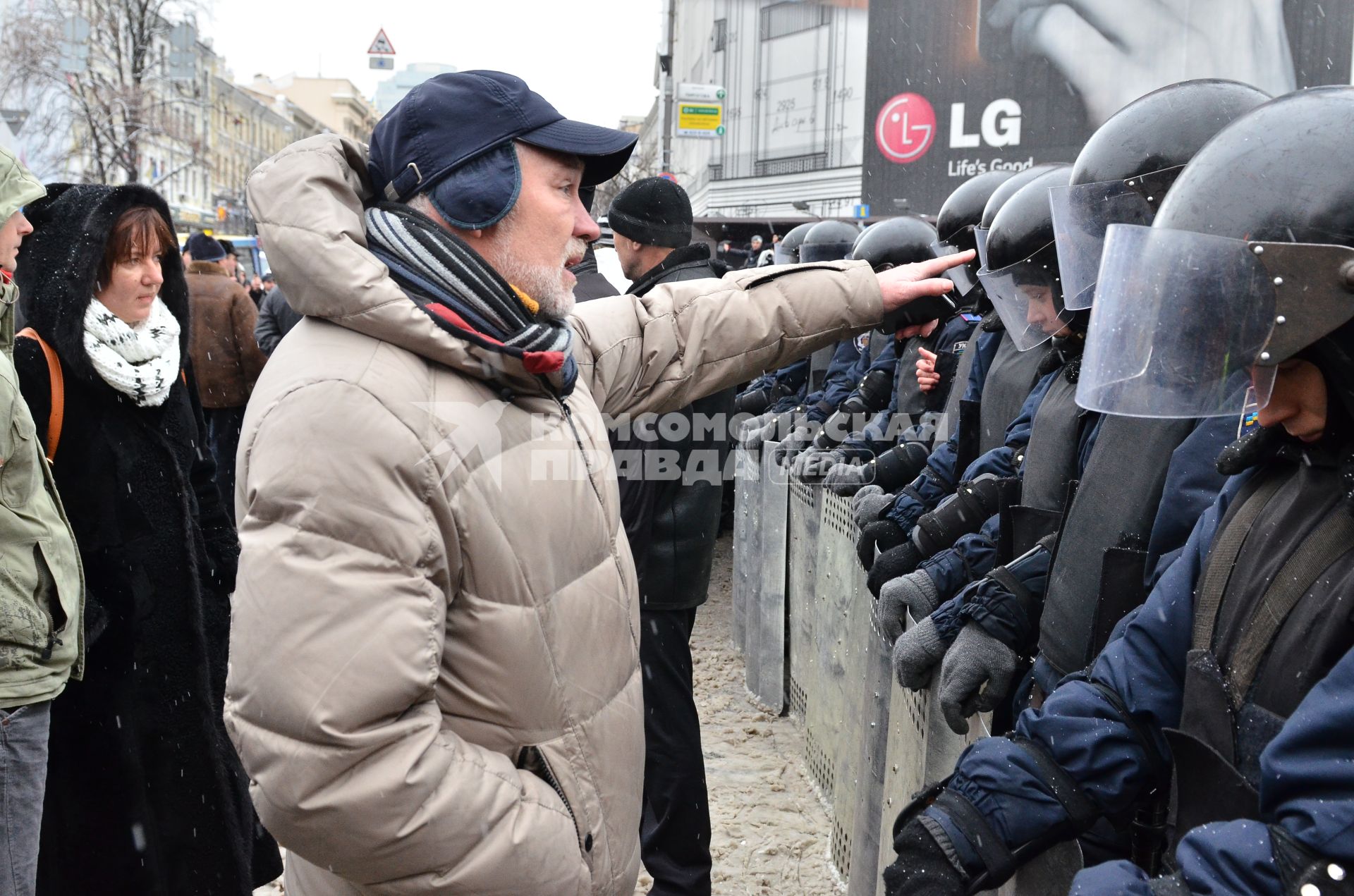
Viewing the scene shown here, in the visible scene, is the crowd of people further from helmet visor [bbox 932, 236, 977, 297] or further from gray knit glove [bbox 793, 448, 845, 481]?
gray knit glove [bbox 793, 448, 845, 481]

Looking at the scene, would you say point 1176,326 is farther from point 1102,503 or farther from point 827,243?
point 827,243

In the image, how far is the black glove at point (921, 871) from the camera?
6.26 feet

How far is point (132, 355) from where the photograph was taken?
130 inches

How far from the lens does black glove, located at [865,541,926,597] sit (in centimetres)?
384

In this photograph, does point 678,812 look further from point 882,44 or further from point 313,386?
point 882,44

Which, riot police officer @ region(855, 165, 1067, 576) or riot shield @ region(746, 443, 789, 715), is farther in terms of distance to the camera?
riot shield @ region(746, 443, 789, 715)

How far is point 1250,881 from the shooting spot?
147 cm

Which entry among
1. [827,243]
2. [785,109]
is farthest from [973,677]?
[785,109]

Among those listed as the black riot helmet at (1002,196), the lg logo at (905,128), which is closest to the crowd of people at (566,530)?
the black riot helmet at (1002,196)

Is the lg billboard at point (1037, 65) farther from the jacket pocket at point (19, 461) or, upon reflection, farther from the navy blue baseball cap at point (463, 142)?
the navy blue baseball cap at point (463, 142)

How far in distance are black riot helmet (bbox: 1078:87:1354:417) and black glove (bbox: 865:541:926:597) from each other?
5.68 ft

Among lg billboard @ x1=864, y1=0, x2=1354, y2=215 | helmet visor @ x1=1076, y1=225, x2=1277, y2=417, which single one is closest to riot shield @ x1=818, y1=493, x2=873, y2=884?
helmet visor @ x1=1076, y1=225, x2=1277, y2=417

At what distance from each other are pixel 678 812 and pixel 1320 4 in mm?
18247

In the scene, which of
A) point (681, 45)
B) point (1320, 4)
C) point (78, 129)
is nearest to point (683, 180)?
point (681, 45)
